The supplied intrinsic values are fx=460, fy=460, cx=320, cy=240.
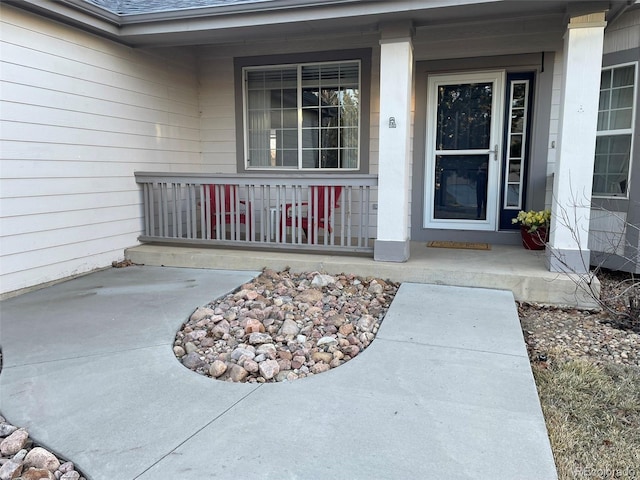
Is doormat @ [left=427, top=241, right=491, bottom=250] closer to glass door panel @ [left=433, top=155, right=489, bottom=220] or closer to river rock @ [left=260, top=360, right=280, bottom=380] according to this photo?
glass door panel @ [left=433, top=155, right=489, bottom=220]

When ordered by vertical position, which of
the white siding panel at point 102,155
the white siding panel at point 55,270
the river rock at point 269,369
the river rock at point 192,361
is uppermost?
the white siding panel at point 102,155

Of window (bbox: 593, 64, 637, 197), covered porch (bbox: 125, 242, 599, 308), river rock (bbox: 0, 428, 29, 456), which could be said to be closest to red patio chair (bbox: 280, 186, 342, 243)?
covered porch (bbox: 125, 242, 599, 308)

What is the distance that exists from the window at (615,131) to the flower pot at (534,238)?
665 millimetres

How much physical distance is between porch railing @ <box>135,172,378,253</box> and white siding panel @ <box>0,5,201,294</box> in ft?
0.95

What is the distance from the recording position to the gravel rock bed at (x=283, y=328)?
272 cm

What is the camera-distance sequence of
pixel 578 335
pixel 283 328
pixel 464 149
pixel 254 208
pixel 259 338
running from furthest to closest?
pixel 254 208 → pixel 464 149 → pixel 578 335 → pixel 283 328 → pixel 259 338

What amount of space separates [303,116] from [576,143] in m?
3.36

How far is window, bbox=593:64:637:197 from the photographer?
15.1 feet

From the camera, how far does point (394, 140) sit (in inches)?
176

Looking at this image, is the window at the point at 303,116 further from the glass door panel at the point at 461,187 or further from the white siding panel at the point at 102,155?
the glass door panel at the point at 461,187

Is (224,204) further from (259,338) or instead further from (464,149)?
(464,149)

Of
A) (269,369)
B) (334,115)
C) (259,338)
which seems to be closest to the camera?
(269,369)

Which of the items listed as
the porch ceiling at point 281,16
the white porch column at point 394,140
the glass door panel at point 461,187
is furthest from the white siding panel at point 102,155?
the glass door panel at point 461,187

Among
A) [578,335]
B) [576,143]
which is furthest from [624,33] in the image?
[578,335]
